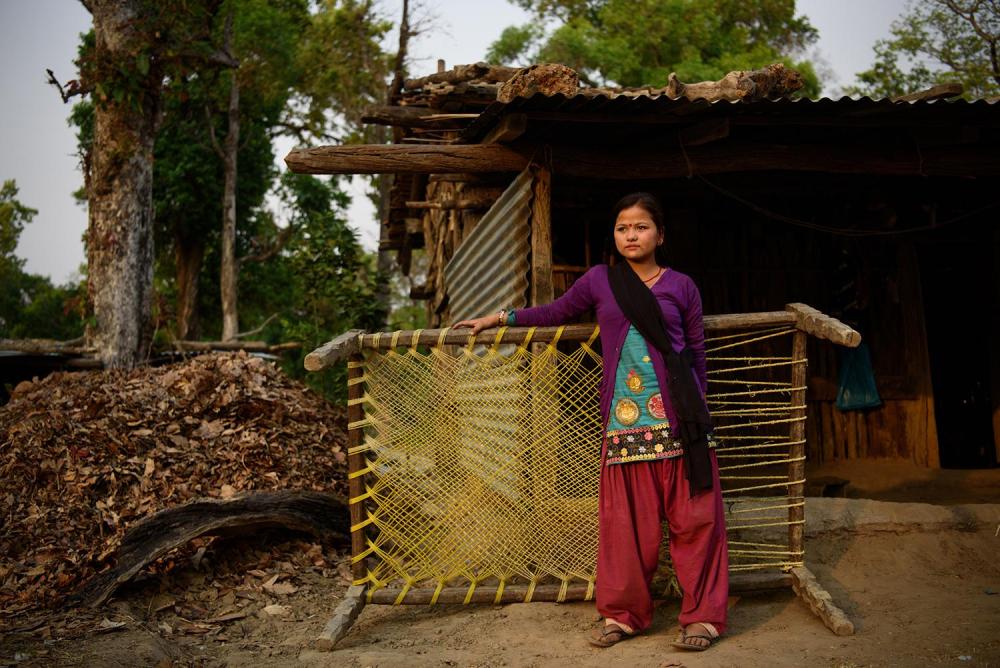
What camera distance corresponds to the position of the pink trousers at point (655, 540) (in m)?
3.26

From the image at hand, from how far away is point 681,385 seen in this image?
320cm

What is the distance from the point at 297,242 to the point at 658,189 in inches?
291

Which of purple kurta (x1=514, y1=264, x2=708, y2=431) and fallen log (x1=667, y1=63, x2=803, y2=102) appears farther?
fallen log (x1=667, y1=63, x2=803, y2=102)

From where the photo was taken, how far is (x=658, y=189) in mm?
6195

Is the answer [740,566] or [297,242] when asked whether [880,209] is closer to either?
[740,566]

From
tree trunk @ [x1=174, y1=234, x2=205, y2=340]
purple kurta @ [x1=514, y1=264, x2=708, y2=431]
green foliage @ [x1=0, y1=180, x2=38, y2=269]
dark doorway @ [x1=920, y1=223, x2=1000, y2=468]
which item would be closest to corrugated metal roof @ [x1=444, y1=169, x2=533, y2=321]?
purple kurta @ [x1=514, y1=264, x2=708, y2=431]

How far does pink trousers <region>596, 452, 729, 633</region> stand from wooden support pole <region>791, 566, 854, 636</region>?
509 millimetres

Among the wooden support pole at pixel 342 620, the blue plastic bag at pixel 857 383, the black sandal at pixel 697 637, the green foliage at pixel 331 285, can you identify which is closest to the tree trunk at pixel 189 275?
the green foliage at pixel 331 285

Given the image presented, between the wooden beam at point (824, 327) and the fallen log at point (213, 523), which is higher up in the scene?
the wooden beam at point (824, 327)

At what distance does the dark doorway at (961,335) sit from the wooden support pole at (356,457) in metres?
5.53

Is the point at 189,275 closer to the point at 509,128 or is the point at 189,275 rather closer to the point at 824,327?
the point at 509,128

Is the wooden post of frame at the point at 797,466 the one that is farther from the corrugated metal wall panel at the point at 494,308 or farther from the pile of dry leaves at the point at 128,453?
the pile of dry leaves at the point at 128,453

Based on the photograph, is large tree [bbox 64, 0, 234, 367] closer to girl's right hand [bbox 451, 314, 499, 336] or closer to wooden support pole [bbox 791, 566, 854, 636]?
girl's right hand [bbox 451, 314, 499, 336]

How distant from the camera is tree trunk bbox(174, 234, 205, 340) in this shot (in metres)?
19.6
